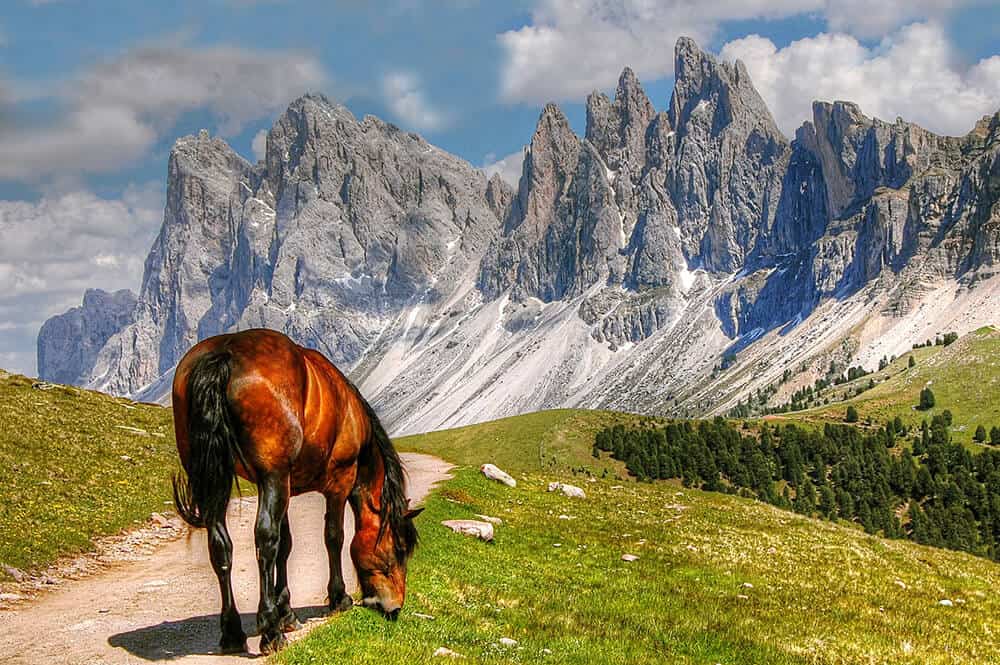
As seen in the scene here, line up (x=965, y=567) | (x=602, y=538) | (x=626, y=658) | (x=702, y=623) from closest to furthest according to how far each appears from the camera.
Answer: (x=626, y=658) → (x=702, y=623) → (x=602, y=538) → (x=965, y=567)

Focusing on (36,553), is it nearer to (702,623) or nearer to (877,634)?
(702,623)

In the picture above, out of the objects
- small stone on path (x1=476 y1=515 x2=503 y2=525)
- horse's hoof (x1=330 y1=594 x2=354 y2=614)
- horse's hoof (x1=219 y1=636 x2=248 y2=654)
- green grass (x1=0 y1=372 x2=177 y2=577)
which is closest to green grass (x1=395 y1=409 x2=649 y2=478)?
green grass (x1=0 y1=372 x2=177 y2=577)

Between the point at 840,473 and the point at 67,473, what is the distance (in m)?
155

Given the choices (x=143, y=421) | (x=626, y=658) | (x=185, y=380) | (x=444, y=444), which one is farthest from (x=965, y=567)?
(x=444, y=444)

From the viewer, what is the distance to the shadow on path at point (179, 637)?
13.5m

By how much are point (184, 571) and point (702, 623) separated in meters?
13.6

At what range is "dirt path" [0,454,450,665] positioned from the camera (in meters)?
13.5

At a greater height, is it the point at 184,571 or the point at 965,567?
the point at 184,571

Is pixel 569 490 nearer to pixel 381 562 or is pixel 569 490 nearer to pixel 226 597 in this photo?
pixel 381 562

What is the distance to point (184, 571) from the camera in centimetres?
2120

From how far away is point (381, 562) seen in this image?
51.8ft

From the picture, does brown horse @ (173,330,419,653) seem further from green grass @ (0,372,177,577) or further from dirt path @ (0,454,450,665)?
green grass @ (0,372,177,577)

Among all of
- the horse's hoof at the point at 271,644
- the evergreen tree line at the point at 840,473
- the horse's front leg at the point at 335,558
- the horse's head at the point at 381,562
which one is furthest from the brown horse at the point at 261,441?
the evergreen tree line at the point at 840,473

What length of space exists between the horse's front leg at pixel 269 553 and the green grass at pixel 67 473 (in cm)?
1091
